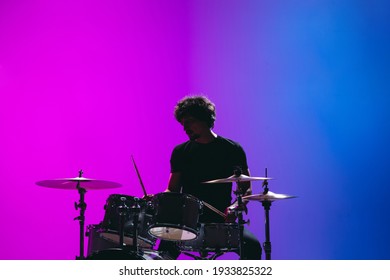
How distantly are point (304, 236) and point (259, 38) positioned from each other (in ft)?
5.53

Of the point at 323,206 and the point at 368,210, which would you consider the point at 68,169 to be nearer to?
the point at 323,206

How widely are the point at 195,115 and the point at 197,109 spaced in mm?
61

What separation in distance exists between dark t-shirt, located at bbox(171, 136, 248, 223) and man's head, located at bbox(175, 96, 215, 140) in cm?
10

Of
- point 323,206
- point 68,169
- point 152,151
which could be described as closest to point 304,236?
point 323,206

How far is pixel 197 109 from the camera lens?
3.88 metres

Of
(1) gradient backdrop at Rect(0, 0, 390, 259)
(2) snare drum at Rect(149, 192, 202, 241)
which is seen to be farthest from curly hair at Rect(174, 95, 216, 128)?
(2) snare drum at Rect(149, 192, 202, 241)

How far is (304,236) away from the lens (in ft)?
13.2

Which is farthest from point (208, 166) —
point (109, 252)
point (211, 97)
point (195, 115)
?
point (109, 252)

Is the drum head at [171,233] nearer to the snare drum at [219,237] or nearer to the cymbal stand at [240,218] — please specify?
the snare drum at [219,237]

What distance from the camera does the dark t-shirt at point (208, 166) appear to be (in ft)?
12.0

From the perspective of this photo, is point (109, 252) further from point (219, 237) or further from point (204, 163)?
point (204, 163)

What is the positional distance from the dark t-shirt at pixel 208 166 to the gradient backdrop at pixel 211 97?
633 millimetres

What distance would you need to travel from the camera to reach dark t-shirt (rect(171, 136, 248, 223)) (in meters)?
3.65

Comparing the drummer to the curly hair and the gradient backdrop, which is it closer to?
the curly hair
